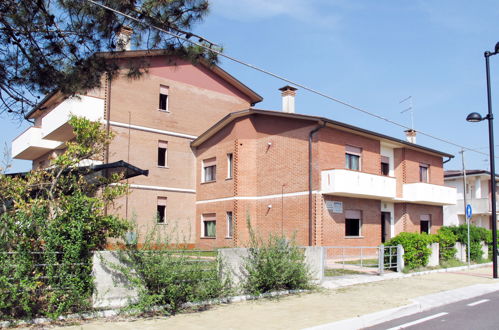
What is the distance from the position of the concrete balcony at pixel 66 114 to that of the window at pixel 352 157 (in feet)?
41.4

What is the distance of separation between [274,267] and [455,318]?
4.06m

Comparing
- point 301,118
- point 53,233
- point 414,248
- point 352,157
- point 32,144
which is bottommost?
point 414,248

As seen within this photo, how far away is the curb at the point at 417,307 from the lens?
8797mm

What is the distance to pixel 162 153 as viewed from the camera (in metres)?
28.0

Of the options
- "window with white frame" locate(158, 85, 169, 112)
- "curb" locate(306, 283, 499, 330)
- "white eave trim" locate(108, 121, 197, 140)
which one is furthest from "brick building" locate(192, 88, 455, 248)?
"curb" locate(306, 283, 499, 330)

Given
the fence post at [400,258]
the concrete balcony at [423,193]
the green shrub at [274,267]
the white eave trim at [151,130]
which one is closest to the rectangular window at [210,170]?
the white eave trim at [151,130]

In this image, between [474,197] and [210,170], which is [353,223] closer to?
[210,170]

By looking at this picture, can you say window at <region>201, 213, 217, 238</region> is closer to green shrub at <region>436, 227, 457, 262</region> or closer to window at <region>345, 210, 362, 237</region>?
window at <region>345, 210, 362, 237</region>

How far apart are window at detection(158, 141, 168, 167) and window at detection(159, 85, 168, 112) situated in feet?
6.61

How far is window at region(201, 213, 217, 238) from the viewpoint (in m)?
27.7

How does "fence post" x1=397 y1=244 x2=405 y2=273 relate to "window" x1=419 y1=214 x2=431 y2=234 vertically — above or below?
below

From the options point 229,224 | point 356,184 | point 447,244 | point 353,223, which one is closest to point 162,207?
point 229,224

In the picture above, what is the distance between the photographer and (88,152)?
9.76 metres

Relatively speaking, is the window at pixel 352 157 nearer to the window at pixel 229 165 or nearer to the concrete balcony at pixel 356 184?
the concrete balcony at pixel 356 184
